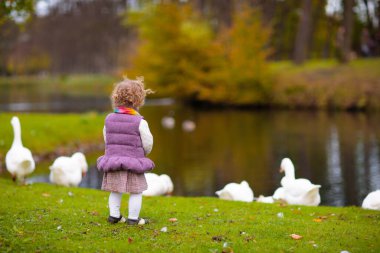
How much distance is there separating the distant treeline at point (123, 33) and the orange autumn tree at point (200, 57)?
1281 millimetres

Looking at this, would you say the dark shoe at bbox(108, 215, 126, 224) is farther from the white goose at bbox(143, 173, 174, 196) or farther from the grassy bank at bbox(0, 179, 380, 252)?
the white goose at bbox(143, 173, 174, 196)

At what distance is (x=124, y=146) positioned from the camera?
7.95 metres

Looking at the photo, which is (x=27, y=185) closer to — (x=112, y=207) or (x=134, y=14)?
(x=112, y=207)

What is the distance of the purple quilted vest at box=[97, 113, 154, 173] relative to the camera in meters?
7.86

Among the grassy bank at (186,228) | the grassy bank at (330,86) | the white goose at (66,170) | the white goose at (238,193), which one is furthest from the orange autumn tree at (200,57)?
the grassy bank at (186,228)

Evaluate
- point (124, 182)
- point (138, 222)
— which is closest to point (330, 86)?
point (138, 222)

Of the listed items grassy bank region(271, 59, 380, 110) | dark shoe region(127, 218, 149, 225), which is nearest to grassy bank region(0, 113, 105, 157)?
dark shoe region(127, 218, 149, 225)

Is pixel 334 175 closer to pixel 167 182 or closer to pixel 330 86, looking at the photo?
pixel 167 182

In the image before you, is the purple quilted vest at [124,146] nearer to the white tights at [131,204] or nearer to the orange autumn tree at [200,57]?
the white tights at [131,204]

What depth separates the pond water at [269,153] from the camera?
1653 cm

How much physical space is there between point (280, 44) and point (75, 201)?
198 feet

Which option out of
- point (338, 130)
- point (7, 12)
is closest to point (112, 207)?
point (7, 12)

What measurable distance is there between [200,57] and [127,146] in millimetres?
42677

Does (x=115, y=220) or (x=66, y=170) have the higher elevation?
(x=66, y=170)
